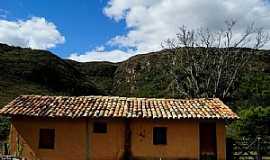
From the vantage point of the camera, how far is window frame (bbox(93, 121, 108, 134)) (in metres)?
21.3

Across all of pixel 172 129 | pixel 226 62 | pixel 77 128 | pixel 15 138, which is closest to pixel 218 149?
pixel 172 129

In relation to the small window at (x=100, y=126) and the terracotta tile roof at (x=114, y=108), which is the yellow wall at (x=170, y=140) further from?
the small window at (x=100, y=126)

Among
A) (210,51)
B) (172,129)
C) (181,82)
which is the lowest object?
(172,129)

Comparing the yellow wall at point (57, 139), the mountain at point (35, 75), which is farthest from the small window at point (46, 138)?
the mountain at point (35, 75)

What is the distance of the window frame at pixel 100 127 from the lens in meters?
21.3

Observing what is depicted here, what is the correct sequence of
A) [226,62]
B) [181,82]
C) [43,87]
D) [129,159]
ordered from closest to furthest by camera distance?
[129,159] < [226,62] < [181,82] < [43,87]

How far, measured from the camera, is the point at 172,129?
21.2m

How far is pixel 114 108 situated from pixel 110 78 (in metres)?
62.4

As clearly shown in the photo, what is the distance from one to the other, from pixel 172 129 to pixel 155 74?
138ft

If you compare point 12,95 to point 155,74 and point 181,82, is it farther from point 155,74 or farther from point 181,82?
point 155,74

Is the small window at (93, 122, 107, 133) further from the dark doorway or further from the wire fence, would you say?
the wire fence

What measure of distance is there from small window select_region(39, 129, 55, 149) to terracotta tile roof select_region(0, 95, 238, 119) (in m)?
1.10

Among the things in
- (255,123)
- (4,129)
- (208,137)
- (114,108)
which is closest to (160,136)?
(208,137)

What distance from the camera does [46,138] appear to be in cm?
2125
